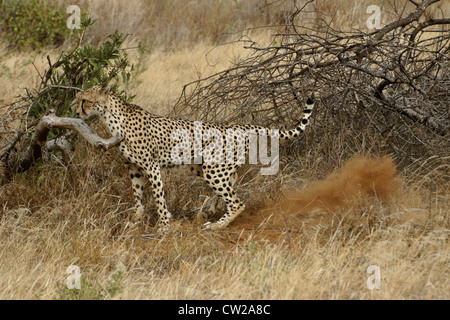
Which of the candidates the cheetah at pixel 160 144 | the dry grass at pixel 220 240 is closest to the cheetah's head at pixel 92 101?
the cheetah at pixel 160 144

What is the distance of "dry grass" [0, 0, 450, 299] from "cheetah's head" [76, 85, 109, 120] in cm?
54

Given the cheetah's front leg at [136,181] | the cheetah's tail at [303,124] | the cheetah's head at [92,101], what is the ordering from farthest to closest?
the cheetah's front leg at [136,181]
the cheetah's tail at [303,124]
the cheetah's head at [92,101]

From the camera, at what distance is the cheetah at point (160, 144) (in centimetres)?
542

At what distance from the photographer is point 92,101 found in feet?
17.6

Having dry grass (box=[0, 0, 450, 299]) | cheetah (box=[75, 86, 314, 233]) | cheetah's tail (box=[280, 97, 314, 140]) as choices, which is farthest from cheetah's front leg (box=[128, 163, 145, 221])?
cheetah's tail (box=[280, 97, 314, 140])

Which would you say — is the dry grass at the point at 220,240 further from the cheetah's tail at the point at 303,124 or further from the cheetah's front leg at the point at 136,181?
the cheetah's tail at the point at 303,124

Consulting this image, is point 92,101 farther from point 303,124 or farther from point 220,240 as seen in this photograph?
point 303,124

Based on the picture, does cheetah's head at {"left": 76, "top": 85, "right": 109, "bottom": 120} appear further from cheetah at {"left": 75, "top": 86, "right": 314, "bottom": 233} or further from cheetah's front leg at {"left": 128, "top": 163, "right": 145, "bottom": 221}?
cheetah's front leg at {"left": 128, "top": 163, "right": 145, "bottom": 221}

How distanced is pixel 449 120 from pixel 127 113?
9.48 feet

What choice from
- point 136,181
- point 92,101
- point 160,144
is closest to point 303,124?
point 160,144

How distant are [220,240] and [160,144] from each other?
96cm

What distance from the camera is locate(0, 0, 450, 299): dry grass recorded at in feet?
13.3

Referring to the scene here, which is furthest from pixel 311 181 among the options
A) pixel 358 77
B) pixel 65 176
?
pixel 65 176
